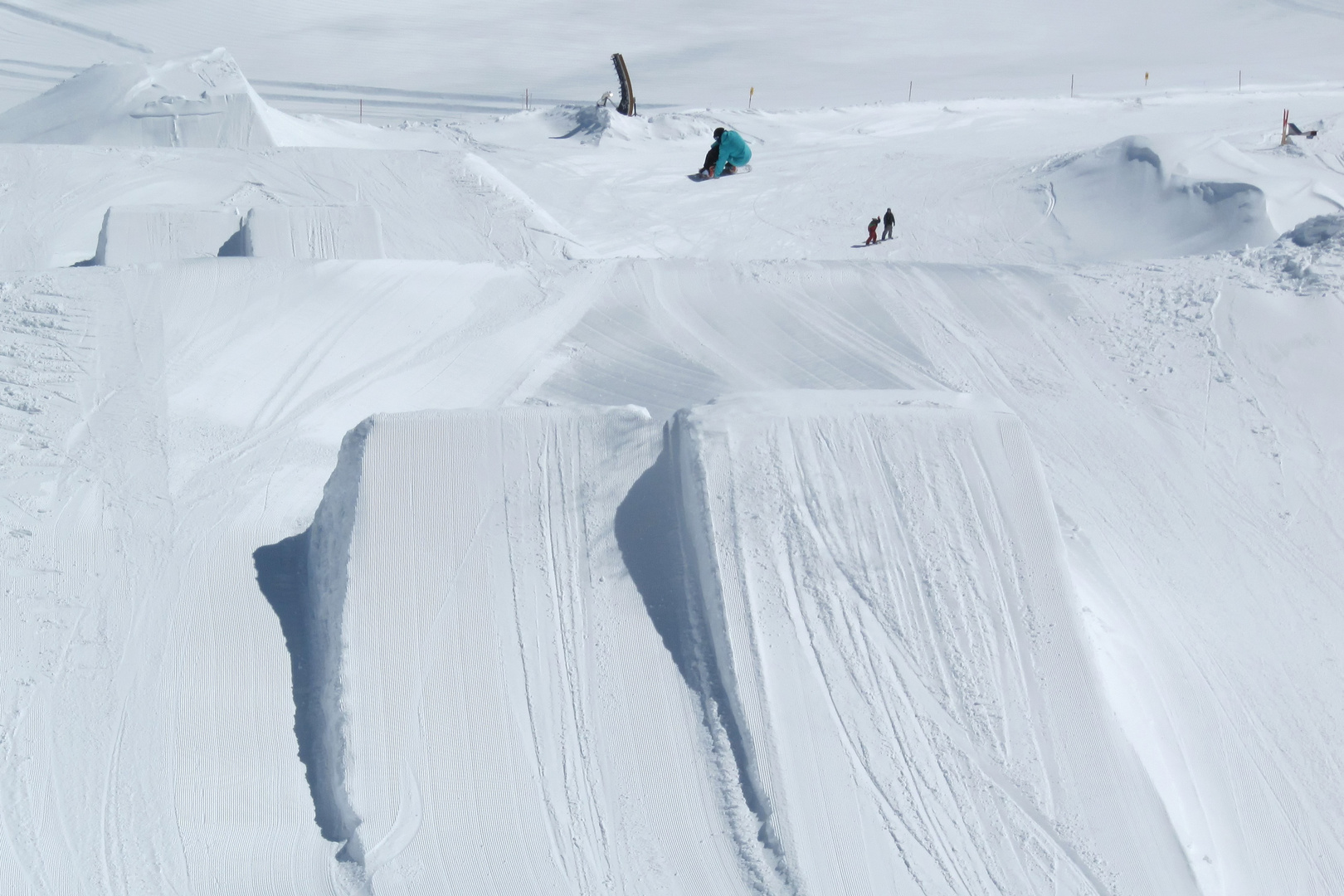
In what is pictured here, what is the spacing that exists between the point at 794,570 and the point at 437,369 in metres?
4.59

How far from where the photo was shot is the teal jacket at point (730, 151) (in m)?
17.5

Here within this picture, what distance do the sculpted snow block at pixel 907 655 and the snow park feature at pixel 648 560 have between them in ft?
0.07

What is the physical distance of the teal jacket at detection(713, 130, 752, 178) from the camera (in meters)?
17.5

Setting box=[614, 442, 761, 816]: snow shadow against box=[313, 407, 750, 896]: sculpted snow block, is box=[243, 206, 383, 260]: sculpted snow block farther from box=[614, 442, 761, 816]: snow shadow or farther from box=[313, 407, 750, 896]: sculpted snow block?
box=[614, 442, 761, 816]: snow shadow

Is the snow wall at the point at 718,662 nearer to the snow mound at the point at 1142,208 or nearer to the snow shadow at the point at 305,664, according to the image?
the snow shadow at the point at 305,664

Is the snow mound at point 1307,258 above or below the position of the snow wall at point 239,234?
below

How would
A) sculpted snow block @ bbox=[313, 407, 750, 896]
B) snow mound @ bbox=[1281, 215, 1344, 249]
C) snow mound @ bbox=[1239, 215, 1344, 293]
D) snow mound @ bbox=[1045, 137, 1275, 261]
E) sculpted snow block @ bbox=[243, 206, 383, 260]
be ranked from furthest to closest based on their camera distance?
snow mound @ bbox=[1045, 137, 1275, 261], sculpted snow block @ bbox=[243, 206, 383, 260], snow mound @ bbox=[1281, 215, 1344, 249], snow mound @ bbox=[1239, 215, 1344, 293], sculpted snow block @ bbox=[313, 407, 750, 896]

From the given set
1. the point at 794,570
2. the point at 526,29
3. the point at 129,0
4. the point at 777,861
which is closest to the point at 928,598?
the point at 794,570

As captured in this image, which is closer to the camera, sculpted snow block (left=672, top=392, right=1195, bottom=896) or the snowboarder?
sculpted snow block (left=672, top=392, right=1195, bottom=896)

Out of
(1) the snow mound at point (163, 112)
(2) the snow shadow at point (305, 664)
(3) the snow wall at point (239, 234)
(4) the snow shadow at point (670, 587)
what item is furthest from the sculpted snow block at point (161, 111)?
(4) the snow shadow at point (670, 587)

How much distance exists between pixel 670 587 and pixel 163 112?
13497 millimetres

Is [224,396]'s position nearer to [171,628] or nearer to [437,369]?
[437,369]

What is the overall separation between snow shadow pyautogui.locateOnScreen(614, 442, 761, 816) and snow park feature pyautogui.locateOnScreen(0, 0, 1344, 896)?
0.02 meters

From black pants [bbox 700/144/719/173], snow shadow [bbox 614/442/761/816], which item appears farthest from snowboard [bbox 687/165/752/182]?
snow shadow [bbox 614/442/761/816]
